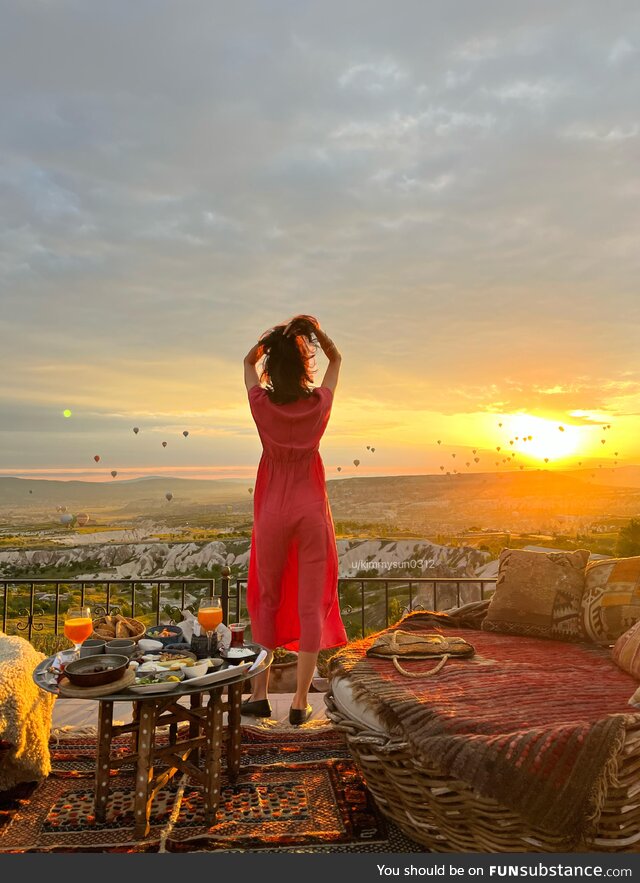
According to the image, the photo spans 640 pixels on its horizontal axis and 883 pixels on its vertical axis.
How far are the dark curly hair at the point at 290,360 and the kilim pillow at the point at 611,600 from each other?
2.01 meters

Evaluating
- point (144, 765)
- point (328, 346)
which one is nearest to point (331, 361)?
point (328, 346)

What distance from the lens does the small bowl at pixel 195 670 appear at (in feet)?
7.11

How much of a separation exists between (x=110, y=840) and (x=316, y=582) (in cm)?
158

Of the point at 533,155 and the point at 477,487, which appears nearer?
the point at 533,155

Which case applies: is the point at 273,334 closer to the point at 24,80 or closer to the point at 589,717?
the point at 589,717

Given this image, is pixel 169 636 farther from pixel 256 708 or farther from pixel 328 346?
pixel 328 346

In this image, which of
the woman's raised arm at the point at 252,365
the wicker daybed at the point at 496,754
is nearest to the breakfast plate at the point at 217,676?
the wicker daybed at the point at 496,754

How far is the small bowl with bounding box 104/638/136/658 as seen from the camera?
2.31 meters

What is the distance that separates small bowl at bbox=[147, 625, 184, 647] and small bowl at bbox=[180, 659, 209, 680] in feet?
1.29

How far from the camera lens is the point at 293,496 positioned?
333cm

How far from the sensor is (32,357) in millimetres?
6156

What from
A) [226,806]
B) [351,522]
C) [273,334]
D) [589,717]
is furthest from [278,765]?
[351,522]

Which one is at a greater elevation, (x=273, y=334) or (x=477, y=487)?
(x=273, y=334)

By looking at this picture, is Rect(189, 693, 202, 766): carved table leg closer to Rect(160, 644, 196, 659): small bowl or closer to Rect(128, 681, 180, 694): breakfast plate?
Rect(160, 644, 196, 659): small bowl
